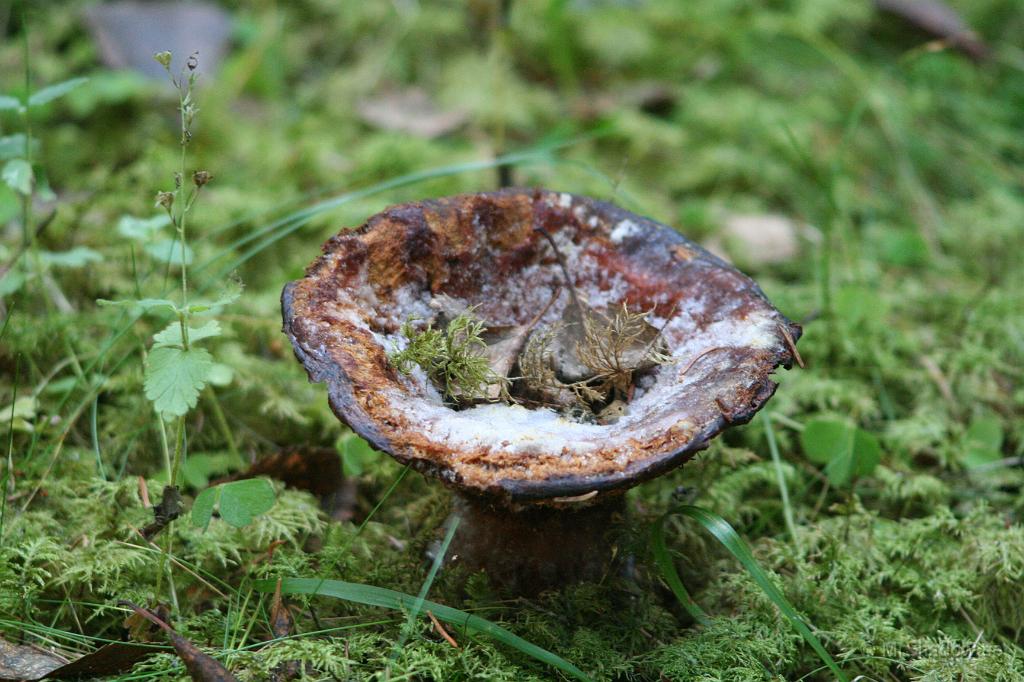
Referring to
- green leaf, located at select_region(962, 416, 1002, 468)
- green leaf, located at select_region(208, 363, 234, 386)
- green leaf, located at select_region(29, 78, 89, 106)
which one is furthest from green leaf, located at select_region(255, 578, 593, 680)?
green leaf, located at select_region(962, 416, 1002, 468)

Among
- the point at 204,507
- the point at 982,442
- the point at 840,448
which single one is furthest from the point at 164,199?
the point at 982,442

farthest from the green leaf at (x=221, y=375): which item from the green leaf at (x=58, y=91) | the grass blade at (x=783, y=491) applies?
the grass blade at (x=783, y=491)

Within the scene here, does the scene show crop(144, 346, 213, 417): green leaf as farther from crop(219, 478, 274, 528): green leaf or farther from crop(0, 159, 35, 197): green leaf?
crop(0, 159, 35, 197): green leaf

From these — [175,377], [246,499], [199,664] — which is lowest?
[199,664]

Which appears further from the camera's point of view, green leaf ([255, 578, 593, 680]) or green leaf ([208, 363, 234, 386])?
green leaf ([208, 363, 234, 386])

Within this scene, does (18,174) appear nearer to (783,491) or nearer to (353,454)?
(353,454)

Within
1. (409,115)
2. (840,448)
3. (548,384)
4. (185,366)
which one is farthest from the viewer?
(409,115)

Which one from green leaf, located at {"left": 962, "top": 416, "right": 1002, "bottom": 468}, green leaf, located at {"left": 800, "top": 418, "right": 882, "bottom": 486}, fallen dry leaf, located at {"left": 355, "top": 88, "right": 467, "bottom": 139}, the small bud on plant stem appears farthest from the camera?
fallen dry leaf, located at {"left": 355, "top": 88, "right": 467, "bottom": 139}
